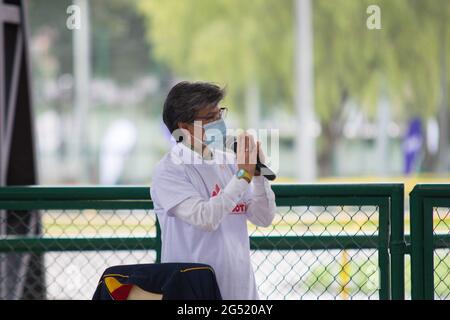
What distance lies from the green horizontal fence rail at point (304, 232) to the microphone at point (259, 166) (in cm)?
95

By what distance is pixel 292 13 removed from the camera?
80.3 feet

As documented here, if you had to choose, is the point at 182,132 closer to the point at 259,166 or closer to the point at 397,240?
the point at 259,166

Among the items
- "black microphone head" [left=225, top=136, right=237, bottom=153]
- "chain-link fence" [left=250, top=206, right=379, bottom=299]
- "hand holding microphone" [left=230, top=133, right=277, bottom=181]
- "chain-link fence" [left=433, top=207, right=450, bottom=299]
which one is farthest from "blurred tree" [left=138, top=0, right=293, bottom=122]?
"hand holding microphone" [left=230, top=133, right=277, bottom=181]

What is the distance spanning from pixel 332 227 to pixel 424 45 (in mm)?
19701

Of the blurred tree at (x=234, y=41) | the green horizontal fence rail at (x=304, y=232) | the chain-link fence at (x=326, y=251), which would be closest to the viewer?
the green horizontal fence rail at (x=304, y=232)

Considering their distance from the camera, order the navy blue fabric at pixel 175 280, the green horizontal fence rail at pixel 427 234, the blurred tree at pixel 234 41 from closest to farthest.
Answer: the navy blue fabric at pixel 175 280, the green horizontal fence rail at pixel 427 234, the blurred tree at pixel 234 41

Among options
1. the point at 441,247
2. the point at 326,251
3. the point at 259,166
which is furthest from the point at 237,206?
the point at 326,251

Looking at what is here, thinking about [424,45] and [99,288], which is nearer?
[99,288]

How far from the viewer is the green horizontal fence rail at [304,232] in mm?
4125

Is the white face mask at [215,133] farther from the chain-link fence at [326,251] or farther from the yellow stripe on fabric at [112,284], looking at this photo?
the chain-link fence at [326,251]

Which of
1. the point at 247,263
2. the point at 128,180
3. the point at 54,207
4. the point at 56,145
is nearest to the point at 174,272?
the point at 247,263

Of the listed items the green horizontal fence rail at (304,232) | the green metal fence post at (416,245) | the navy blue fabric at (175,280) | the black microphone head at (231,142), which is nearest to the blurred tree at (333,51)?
the green horizontal fence rail at (304,232)
